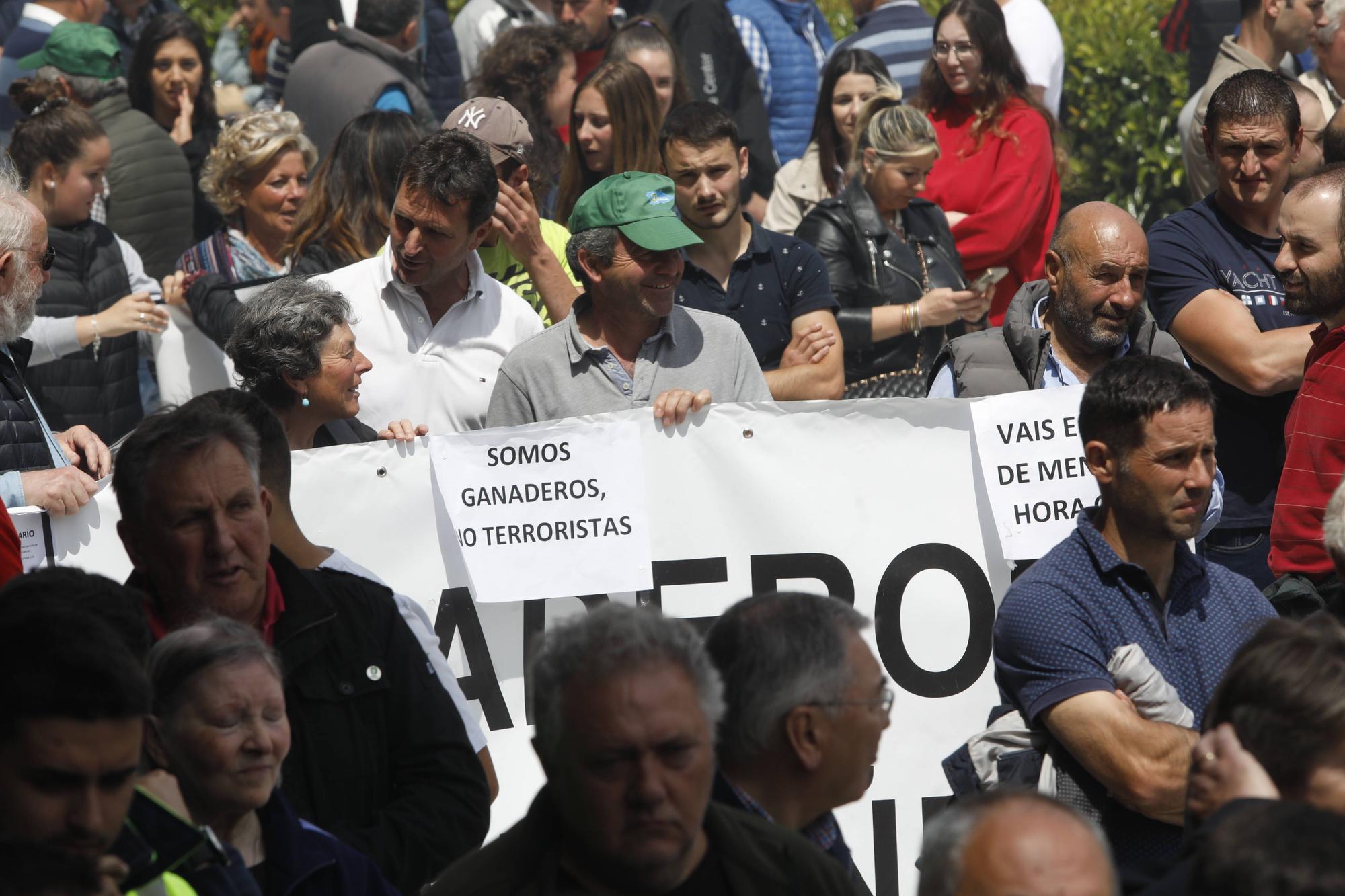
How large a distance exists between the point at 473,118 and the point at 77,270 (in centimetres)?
193

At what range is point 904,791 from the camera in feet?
18.4

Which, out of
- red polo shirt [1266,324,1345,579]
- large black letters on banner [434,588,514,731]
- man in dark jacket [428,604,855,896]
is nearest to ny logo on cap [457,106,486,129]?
large black letters on banner [434,588,514,731]

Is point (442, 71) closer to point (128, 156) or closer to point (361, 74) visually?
point (361, 74)

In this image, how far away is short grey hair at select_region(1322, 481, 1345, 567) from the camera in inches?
170

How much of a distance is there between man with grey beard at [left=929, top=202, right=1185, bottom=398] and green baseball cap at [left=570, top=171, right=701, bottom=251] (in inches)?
40.8

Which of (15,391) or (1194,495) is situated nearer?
(1194,495)

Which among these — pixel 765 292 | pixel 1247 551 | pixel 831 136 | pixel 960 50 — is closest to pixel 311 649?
pixel 765 292

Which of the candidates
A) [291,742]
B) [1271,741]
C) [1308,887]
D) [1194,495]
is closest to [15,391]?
[291,742]

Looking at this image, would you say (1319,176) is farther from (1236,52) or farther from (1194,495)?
(1236,52)

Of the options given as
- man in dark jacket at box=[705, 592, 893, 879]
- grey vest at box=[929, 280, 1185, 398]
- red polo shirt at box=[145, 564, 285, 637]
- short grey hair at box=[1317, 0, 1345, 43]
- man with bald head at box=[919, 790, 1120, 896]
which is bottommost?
man with bald head at box=[919, 790, 1120, 896]

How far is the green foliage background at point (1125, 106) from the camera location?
11750 millimetres

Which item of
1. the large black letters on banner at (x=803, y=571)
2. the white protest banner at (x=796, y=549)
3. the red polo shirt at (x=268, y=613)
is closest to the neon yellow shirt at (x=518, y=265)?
the white protest banner at (x=796, y=549)

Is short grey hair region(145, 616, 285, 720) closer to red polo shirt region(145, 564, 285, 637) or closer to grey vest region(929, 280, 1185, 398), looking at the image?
red polo shirt region(145, 564, 285, 637)

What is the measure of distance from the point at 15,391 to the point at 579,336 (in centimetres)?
173
